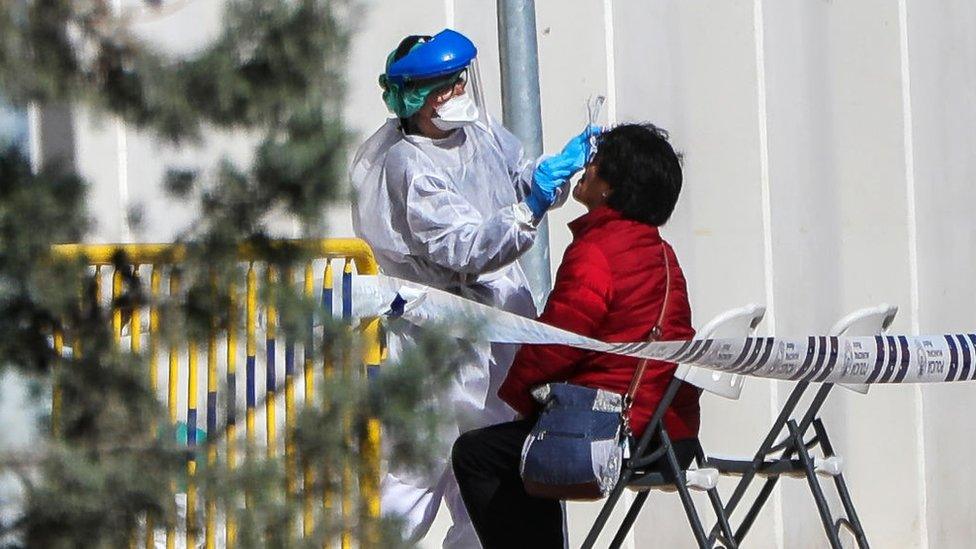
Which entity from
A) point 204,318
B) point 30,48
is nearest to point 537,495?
point 204,318

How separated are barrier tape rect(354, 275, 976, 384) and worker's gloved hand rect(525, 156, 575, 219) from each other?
13.2 inches

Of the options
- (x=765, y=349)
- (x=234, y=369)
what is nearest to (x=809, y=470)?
(x=765, y=349)

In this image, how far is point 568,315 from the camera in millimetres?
4102

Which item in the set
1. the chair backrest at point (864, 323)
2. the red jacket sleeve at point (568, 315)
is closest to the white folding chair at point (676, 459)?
the red jacket sleeve at point (568, 315)

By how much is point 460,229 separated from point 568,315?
1.20 ft

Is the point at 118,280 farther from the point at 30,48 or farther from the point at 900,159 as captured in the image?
the point at 900,159

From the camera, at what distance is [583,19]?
568cm

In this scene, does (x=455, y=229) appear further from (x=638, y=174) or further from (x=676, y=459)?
(x=676, y=459)

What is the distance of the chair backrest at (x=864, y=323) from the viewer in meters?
4.46

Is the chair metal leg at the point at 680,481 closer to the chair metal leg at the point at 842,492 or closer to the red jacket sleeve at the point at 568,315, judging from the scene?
the red jacket sleeve at the point at 568,315

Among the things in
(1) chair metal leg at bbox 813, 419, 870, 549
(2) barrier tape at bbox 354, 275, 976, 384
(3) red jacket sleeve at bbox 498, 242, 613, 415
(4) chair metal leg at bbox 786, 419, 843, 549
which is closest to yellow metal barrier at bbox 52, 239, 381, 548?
(2) barrier tape at bbox 354, 275, 976, 384

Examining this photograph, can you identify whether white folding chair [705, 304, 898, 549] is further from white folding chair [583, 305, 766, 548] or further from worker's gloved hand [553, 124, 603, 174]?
worker's gloved hand [553, 124, 603, 174]

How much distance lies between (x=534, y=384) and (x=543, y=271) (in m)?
0.84

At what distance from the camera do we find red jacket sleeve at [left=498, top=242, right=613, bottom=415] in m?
4.10
